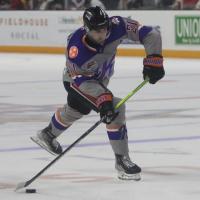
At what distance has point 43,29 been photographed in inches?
751

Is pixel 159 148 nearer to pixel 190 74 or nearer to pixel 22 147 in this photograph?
pixel 22 147

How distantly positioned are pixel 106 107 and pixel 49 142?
0.74 m

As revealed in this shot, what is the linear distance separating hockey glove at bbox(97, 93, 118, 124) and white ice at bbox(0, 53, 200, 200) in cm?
38

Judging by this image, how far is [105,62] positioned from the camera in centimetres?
601

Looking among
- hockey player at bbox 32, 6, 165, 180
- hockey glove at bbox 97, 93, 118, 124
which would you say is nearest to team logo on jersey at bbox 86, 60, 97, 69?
hockey player at bbox 32, 6, 165, 180

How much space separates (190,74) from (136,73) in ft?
2.83

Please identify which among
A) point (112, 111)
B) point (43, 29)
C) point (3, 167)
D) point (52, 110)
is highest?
point (112, 111)

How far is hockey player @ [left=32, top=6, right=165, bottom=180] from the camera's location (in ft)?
19.2

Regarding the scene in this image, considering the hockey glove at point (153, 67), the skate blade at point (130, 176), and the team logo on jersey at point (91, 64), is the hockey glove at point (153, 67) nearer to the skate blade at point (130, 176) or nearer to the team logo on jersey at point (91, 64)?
the team logo on jersey at point (91, 64)

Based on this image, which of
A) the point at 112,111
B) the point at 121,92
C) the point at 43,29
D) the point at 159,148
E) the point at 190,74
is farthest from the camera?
the point at 43,29

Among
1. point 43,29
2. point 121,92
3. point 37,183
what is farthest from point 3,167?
point 43,29

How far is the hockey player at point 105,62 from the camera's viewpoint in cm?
586

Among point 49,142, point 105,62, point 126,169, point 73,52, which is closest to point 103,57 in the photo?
point 105,62

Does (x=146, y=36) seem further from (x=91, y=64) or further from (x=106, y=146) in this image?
(x=106, y=146)
